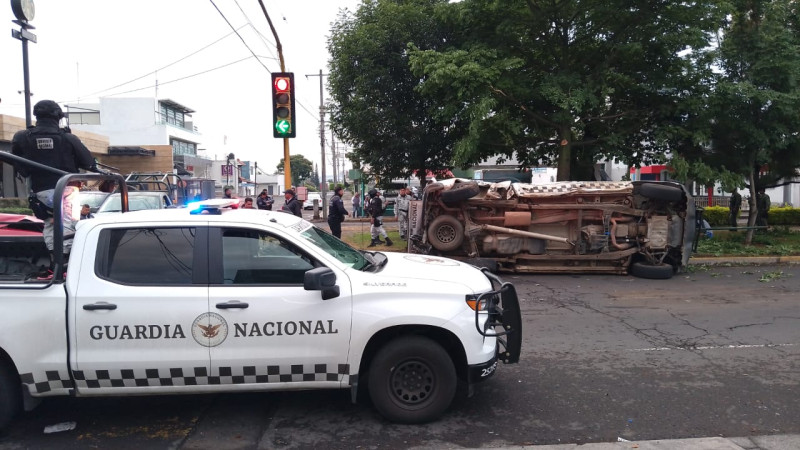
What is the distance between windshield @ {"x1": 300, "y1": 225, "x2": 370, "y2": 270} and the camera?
4742 millimetres

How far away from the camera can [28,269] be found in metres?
5.43

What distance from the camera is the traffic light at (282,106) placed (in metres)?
10.8

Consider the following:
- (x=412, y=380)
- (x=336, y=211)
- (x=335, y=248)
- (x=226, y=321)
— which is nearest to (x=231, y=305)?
(x=226, y=321)

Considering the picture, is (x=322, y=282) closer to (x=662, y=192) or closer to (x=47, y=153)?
(x=47, y=153)

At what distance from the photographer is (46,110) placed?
5.52 meters

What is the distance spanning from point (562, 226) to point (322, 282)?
28.9 feet

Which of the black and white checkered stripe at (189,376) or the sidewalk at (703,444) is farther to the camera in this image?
the black and white checkered stripe at (189,376)

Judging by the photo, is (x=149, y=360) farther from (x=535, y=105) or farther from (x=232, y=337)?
(x=535, y=105)

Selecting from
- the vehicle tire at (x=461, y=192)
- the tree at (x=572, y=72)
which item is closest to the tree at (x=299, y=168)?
the tree at (x=572, y=72)

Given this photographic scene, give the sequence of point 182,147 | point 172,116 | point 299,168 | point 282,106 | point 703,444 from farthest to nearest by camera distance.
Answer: point 299,168, point 182,147, point 172,116, point 282,106, point 703,444

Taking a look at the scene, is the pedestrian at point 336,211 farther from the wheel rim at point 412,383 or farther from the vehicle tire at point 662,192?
the wheel rim at point 412,383

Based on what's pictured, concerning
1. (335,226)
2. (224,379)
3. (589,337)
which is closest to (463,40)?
(335,226)

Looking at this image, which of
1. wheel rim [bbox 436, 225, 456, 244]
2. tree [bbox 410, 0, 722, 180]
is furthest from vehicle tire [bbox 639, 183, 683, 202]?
wheel rim [bbox 436, 225, 456, 244]

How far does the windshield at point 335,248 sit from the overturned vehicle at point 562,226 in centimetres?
654
